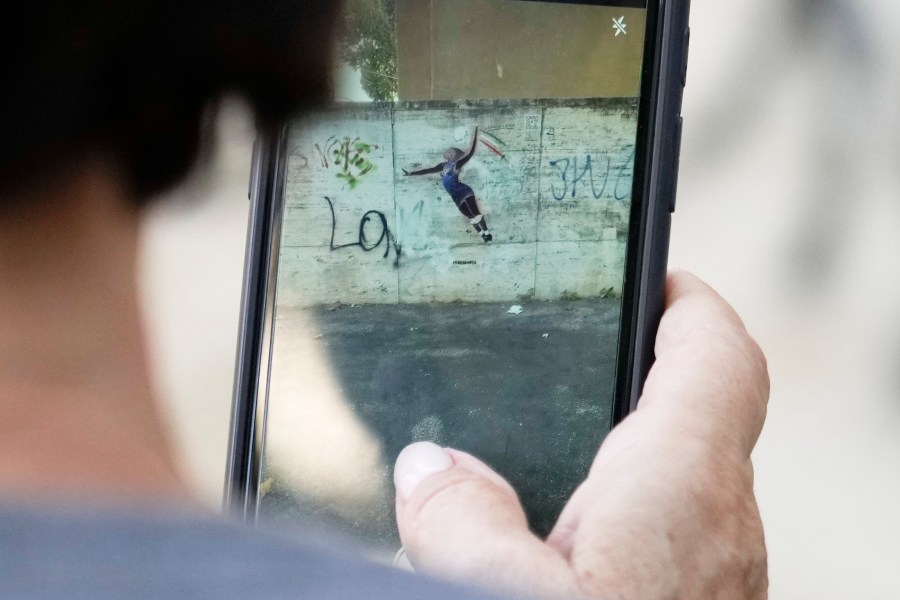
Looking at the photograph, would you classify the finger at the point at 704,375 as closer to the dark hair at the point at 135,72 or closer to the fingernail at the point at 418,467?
the fingernail at the point at 418,467

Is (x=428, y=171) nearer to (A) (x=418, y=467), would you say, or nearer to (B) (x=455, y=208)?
(B) (x=455, y=208)

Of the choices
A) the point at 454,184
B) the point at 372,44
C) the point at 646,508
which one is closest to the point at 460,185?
Result: the point at 454,184

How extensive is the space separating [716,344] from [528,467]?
0.46 feet

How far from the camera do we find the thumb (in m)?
0.25

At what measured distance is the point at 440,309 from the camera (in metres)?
0.46

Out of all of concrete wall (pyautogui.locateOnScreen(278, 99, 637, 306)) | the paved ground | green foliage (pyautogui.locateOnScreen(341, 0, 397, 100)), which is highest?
green foliage (pyautogui.locateOnScreen(341, 0, 397, 100))

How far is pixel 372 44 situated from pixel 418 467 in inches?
7.9

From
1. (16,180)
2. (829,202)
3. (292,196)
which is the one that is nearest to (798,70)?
(829,202)

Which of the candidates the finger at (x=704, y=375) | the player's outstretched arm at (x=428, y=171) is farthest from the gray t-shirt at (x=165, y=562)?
the player's outstretched arm at (x=428, y=171)

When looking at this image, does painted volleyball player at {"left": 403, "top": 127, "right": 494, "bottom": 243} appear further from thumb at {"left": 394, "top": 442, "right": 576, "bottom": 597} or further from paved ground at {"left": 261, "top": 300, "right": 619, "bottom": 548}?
thumb at {"left": 394, "top": 442, "right": 576, "bottom": 597}

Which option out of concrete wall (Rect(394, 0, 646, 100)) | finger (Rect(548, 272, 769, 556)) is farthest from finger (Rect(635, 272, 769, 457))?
concrete wall (Rect(394, 0, 646, 100))

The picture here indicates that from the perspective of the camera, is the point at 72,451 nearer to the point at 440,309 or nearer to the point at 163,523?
the point at 163,523

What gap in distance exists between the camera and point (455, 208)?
45 centimetres

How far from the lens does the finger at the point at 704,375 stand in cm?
33
